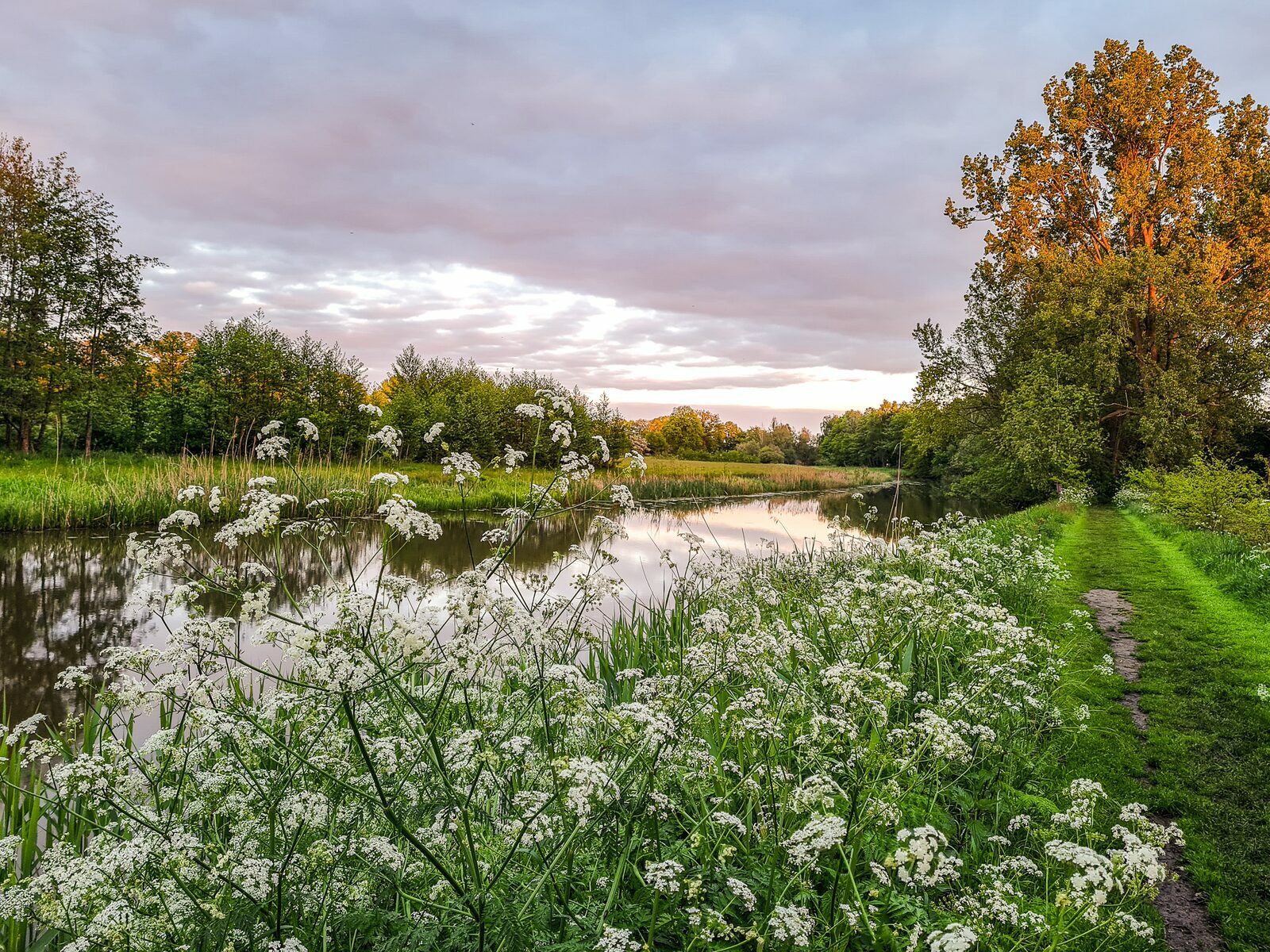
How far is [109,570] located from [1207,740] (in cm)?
1598

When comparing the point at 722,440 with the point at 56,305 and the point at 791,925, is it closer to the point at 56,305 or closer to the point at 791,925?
the point at 56,305

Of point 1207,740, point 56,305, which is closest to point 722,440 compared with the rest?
point 56,305

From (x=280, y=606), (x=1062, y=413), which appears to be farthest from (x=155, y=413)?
(x=1062, y=413)

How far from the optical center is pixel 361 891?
2336 millimetres

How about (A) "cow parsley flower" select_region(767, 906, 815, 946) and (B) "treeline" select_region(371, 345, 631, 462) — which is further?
(B) "treeline" select_region(371, 345, 631, 462)

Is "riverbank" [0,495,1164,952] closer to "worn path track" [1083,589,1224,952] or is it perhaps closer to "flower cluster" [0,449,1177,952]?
"flower cluster" [0,449,1177,952]

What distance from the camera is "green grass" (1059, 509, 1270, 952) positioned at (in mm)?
3523

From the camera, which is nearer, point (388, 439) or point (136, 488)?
point (388, 439)

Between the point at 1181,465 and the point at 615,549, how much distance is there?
2156cm

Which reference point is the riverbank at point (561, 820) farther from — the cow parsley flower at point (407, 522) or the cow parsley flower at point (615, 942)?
the cow parsley flower at point (407, 522)

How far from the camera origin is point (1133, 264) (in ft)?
75.5

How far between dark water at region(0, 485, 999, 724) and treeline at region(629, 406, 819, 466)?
58874 mm

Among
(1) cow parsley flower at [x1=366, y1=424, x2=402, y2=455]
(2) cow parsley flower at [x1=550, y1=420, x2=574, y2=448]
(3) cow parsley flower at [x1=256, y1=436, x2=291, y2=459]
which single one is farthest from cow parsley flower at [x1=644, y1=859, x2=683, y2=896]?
(3) cow parsley flower at [x1=256, y1=436, x2=291, y2=459]

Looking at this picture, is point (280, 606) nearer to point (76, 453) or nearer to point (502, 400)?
point (76, 453)
